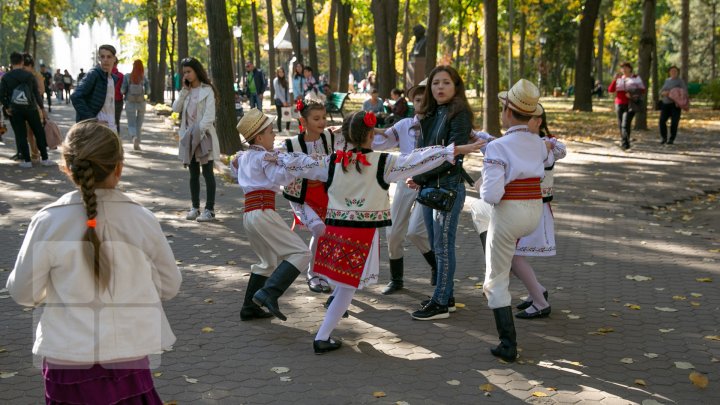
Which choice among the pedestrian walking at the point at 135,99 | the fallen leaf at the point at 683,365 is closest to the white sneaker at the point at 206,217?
the fallen leaf at the point at 683,365

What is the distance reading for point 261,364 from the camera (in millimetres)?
5648

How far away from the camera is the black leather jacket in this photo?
20.8 feet

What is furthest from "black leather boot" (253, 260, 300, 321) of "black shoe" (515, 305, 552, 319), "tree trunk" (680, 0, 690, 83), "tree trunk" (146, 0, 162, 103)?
"tree trunk" (680, 0, 690, 83)

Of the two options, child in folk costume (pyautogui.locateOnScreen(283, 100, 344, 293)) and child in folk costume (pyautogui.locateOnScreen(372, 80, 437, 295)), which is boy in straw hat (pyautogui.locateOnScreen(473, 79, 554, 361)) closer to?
child in folk costume (pyautogui.locateOnScreen(372, 80, 437, 295))

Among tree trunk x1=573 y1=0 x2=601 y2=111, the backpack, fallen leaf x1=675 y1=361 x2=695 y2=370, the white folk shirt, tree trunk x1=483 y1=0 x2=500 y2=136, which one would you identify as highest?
tree trunk x1=573 y1=0 x2=601 y2=111

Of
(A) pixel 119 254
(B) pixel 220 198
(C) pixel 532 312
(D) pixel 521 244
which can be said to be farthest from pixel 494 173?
(B) pixel 220 198

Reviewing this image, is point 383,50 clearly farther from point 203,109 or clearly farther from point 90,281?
point 90,281

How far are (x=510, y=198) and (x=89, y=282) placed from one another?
314 cm

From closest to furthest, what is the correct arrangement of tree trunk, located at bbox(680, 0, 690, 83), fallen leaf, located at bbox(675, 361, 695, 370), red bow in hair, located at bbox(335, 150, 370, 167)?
fallen leaf, located at bbox(675, 361, 695, 370), red bow in hair, located at bbox(335, 150, 370, 167), tree trunk, located at bbox(680, 0, 690, 83)

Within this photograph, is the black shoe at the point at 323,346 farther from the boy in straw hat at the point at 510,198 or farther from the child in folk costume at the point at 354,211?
the boy in straw hat at the point at 510,198

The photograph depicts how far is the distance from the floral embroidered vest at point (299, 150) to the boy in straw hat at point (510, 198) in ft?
5.21

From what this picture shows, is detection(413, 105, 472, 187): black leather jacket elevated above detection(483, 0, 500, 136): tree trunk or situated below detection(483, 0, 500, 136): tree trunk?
below

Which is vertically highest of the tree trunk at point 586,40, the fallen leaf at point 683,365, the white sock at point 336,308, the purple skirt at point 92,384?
the tree trunk at point 586,40

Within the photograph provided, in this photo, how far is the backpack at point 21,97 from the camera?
49.7 feet
